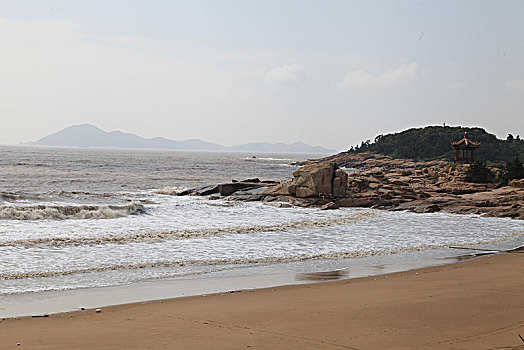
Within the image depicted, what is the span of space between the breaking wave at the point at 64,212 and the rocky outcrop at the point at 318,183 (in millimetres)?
9199

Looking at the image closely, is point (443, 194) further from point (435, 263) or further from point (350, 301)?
point (350, 301)

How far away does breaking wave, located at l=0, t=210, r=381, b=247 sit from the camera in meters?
15.0

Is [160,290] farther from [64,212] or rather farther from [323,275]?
[64,212]

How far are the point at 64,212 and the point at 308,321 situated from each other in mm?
17475

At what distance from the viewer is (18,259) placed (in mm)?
12484

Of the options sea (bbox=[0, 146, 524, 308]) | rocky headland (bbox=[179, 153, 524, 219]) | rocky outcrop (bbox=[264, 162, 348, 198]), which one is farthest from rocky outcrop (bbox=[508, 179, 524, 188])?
rocky outcrop (bbox=[264, 162, 348, 198])

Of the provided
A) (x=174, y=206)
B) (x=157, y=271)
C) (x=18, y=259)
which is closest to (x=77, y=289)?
(x=157, y=271)

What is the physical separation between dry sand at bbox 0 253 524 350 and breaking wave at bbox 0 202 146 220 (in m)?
14.3

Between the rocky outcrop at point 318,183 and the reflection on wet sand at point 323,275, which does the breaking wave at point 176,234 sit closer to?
the rocky outcrop at point 318,183

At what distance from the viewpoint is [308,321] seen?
24.2 feet

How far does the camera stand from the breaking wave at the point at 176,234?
1502cm

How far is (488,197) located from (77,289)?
939 inches

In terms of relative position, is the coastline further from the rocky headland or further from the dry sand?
the rocky headland

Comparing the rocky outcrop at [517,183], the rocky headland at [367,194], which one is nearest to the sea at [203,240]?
the rocky headland at [367,194]
